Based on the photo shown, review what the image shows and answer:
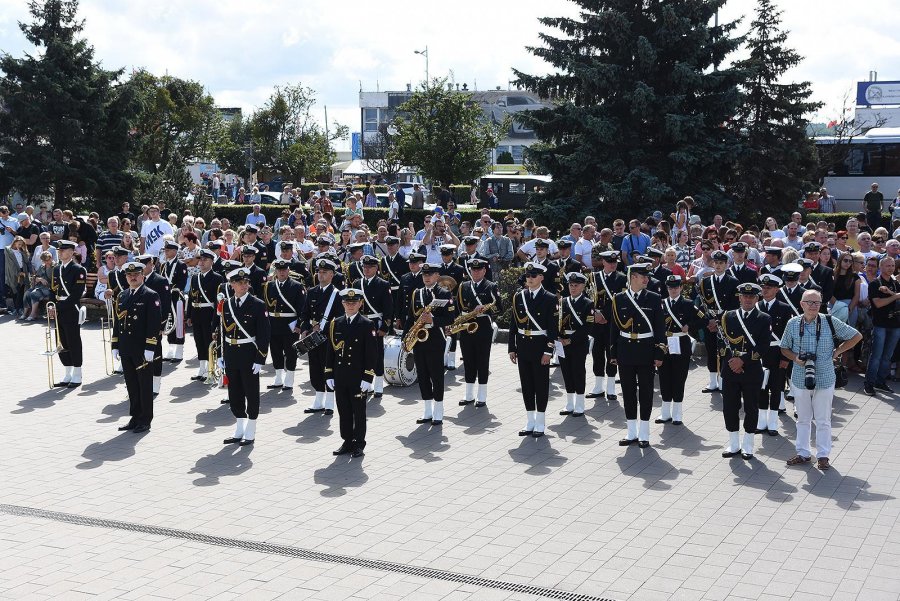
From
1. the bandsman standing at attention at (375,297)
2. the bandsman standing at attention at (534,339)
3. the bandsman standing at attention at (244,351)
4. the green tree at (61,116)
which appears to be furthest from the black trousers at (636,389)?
the green tree at (61,116)

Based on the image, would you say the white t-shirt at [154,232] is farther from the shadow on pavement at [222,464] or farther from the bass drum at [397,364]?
the shadow on pavement at [222,464]

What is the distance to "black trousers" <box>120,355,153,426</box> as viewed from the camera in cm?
1238

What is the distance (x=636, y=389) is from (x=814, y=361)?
208cm

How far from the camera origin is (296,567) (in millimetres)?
8156

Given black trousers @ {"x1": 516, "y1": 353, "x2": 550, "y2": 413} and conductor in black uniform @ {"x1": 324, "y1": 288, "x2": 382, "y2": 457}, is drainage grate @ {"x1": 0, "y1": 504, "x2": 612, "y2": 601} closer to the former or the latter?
conductor in black uniform @ {"x1": 324, "y1": 288, "x2": 382, "y2": 457}

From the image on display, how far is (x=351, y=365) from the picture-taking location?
36.3ft

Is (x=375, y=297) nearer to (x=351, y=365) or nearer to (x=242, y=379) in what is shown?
(x=242, y=379)

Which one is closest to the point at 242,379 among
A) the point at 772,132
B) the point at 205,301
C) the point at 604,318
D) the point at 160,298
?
the point at 160,298

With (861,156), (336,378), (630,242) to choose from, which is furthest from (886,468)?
(861,156)

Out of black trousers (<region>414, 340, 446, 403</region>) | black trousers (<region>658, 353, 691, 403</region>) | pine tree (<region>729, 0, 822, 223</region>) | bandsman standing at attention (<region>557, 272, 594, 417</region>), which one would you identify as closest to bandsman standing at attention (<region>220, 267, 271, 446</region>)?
black trousers (<region>414, 340, 446, 403</region>)

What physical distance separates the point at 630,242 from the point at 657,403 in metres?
5.46

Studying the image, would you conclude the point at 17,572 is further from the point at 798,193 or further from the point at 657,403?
the point at 798,193

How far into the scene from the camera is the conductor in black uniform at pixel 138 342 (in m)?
12.4

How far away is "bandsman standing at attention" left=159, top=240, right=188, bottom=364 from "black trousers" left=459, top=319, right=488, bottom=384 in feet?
16.6
